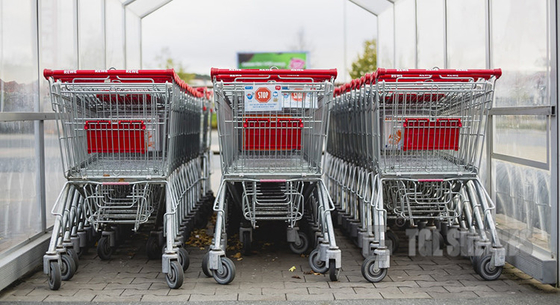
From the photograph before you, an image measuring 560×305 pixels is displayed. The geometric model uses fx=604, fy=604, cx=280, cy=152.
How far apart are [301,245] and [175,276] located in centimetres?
156

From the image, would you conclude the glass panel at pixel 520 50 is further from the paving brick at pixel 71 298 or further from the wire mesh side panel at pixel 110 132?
the paving brick at pixel 71 298

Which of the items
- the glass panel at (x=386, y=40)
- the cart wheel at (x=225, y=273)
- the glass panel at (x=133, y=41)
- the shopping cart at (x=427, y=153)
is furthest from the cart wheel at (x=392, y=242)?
the glass panel at (x=133, y=41)

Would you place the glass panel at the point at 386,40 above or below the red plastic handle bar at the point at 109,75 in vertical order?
above

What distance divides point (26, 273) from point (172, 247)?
124cm

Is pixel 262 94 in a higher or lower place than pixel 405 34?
lower

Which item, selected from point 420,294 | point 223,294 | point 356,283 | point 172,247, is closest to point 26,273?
point 172,247

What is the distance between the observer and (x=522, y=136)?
16.3 feet

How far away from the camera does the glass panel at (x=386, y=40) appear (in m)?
8.88

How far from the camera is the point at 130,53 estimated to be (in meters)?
8.91

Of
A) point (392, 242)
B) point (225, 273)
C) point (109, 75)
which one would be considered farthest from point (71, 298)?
point (392, 242)

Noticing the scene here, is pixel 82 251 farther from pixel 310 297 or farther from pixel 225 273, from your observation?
pixel 310 297

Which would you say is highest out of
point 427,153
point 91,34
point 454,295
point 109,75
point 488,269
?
point 91,34

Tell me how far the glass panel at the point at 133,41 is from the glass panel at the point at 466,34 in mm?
4540

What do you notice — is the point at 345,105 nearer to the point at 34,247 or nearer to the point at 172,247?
the point at 172,247
